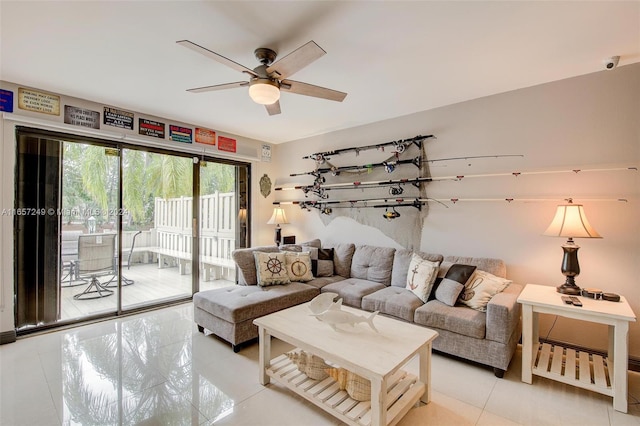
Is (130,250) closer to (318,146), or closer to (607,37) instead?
(318,146)

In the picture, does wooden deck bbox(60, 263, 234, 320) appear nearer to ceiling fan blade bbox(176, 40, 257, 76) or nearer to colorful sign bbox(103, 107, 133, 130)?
colorful sign bbox(103, 107, 133, 130)

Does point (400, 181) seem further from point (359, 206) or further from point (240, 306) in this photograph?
point (240, 306)

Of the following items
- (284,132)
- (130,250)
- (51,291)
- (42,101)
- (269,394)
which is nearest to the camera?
(269,394)

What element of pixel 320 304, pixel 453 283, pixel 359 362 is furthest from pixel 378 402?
pixel 453 283

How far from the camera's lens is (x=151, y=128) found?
3.77m

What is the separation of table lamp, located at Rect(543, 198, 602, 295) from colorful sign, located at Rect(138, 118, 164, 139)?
4.40m

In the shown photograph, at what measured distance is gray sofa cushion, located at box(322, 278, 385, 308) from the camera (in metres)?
3.09

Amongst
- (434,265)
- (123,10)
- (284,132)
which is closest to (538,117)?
(434,265)

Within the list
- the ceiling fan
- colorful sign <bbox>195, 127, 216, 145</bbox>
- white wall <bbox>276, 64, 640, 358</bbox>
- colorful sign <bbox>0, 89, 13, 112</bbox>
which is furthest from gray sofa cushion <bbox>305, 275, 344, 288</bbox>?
colorful sign <bbox>0, 89, 13, 112</bbox>

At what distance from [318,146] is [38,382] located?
3.97m

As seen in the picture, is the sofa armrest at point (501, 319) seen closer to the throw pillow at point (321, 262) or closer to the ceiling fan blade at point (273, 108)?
the throw pillow at point (321, 262)

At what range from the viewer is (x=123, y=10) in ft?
5.98

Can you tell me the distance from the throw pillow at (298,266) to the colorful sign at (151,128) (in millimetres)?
2314

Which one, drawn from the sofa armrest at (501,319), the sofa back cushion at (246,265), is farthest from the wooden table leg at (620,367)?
the sofa back cushion at (246,265)
